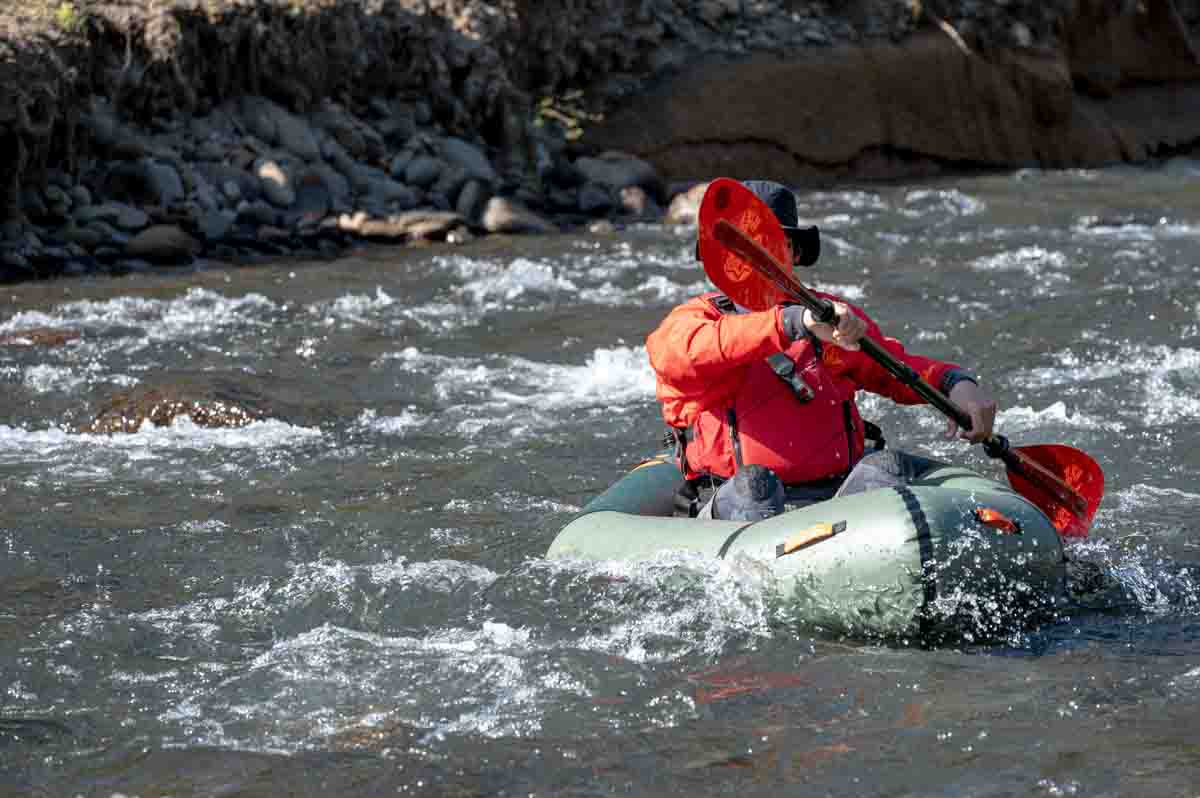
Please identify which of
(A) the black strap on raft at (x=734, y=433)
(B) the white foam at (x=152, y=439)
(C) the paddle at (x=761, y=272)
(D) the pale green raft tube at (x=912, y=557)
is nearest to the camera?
(D) the pale green raft tube at (x=912, y=557)

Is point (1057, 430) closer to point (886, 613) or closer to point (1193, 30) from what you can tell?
point (886, 613)

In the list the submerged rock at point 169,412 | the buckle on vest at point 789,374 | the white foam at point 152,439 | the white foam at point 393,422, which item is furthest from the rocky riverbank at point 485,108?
the buckle on vest at point 789,374

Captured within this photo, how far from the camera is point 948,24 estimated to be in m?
15.5

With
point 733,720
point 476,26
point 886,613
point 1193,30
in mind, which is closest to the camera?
point 733,720

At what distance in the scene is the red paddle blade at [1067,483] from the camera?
4613 mm

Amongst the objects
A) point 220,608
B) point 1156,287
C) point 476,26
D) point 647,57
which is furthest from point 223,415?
point 647,57

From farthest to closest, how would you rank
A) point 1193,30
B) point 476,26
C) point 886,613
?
point 1193,30, point 476,26, point 886,613

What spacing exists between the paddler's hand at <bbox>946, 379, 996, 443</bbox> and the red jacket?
0.31 ft

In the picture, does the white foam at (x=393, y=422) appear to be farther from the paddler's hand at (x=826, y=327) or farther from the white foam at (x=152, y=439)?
the paddler's hand at (x=826, y=327)

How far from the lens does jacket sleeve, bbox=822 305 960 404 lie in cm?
438

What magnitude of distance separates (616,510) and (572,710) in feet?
2.91

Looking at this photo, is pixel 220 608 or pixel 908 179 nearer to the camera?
pixel 220 608

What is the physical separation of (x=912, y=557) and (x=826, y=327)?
1.82ft

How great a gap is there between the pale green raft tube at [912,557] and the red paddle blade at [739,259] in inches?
21.2
